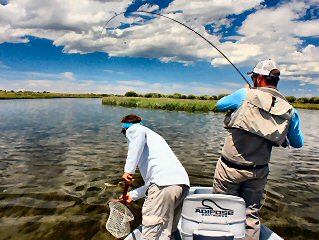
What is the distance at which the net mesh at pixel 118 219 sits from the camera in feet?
16.9

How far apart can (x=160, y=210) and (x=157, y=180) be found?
1.45ft

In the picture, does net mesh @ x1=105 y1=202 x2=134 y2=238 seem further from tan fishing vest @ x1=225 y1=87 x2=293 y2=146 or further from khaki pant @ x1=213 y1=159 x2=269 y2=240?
tan fishing vest @ x1=225 y1=87 x2=293 y2=146

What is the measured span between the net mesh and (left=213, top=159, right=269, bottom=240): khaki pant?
1749 mm

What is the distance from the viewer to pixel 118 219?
529cm

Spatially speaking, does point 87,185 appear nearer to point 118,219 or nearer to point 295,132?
point 118,219

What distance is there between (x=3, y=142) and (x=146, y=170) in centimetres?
1662

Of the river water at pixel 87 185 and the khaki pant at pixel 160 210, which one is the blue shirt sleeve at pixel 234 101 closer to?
the khaki pant at pixel 160 210

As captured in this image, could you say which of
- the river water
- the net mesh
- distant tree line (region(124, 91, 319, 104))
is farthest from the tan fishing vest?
distant tree line (region(124, 91, 319, 104))

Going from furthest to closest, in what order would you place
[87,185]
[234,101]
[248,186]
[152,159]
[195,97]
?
[195,97]
[87,185]
[248,186]
[152,159]
[234,101]

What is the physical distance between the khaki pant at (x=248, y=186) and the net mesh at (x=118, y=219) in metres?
1.75

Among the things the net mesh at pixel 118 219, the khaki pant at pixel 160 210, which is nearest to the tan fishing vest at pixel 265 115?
the khaki pant at pixel 160 210

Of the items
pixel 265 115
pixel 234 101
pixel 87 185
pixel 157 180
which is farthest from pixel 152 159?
pixel 87 185

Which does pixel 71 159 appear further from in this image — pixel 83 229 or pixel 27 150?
pixel 83 229

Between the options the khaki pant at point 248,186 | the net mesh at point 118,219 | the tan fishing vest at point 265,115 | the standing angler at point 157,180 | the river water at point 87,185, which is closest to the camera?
the tan fishing vest at point 265,115
